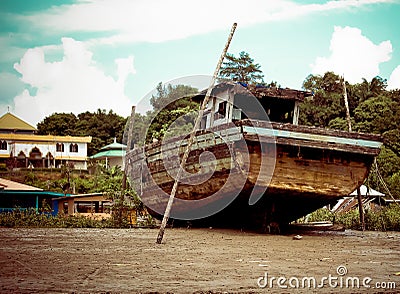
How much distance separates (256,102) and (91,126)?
51679 millimetres

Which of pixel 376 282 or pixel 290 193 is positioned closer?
pixel 376 282

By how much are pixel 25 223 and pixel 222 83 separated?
26.6 ft

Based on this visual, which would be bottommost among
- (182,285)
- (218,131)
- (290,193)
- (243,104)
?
(182,285)

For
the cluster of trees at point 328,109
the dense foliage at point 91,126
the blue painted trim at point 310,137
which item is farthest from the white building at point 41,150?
the blue painted trim at point 310,137

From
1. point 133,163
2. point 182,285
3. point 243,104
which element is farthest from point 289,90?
point 182,285

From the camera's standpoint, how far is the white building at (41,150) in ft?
191

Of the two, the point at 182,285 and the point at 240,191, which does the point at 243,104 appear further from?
the point at 182,285

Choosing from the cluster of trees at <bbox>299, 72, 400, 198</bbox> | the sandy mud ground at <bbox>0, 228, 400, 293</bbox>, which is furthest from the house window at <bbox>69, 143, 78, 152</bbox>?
the sandy mud ground at <bbox>0, 228, 400, 293</bbox>

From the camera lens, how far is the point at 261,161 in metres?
13.1

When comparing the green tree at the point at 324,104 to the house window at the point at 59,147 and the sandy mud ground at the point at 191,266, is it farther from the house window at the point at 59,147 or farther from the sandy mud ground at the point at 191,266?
the sandy mud ground at the point at 191,266

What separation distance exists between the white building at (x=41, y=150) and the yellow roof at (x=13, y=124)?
245 inches

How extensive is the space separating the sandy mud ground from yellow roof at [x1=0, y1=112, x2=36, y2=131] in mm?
57035

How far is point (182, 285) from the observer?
5.93 m

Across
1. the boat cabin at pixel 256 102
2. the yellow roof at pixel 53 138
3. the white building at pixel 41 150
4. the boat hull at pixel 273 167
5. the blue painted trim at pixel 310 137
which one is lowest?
the boat hull at pixel 273 167
